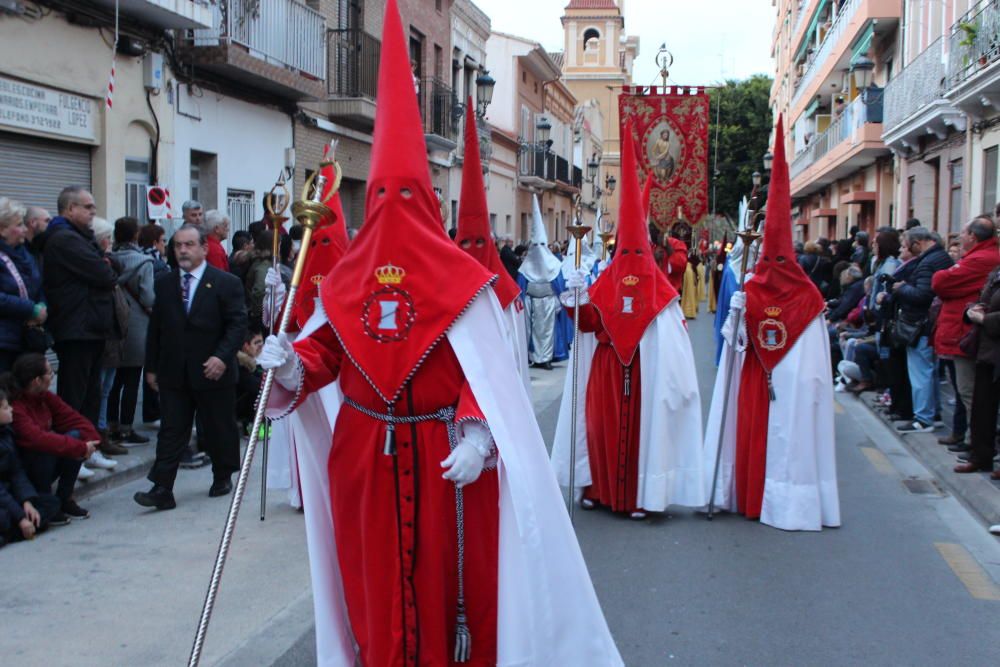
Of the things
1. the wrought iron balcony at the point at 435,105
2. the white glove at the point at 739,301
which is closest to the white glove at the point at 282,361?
the white glove at the point at 739,301

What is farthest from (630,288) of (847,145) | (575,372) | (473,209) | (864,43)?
(847,145)

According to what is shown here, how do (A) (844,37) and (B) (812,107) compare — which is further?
(B) (812,107)

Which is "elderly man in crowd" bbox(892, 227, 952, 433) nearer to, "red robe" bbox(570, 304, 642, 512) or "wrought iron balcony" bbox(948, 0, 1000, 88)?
"red robe" bbox(570, 304, 642, 512)

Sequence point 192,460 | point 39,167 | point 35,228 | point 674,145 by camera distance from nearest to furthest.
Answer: point 35,228 < point 192,460 < point 39,167 < point 674,145

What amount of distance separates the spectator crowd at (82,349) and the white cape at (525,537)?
348cm

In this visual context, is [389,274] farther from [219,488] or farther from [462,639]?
[219,488]

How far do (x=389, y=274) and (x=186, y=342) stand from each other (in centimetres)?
396

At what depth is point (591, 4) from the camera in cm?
6875

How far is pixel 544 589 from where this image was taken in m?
3.80

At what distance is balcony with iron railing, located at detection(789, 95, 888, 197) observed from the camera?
27031mm

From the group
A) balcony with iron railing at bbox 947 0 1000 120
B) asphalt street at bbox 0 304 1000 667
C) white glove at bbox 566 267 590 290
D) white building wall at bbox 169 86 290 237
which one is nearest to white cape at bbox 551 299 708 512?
asphalt street at bbox 0 304 1000 667

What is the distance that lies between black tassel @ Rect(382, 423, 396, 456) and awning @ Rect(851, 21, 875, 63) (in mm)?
25853

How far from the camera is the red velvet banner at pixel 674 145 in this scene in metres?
22.8

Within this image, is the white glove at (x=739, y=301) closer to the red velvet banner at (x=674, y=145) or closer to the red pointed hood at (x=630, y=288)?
the red pointed hood at (x=630, y=288)
